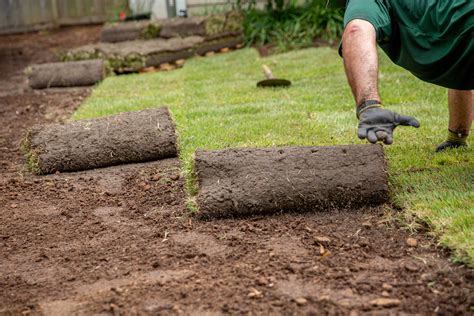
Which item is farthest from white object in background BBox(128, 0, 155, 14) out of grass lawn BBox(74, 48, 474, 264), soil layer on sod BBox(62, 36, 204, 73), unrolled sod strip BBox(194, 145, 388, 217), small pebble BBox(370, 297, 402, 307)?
small pebble BBox(370, 297, 402, 307)

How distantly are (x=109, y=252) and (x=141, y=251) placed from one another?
0.52ft

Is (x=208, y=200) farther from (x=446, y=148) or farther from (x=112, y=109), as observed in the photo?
(x=112, y=109)

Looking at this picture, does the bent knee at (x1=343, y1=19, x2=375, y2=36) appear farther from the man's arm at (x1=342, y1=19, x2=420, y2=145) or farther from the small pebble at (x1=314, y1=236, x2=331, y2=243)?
the small pebble at (x1=314, y1=236, x2=331, y2=243)

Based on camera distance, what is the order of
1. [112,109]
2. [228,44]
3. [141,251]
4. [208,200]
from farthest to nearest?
[228,44] < [112,109] < [208,200] < [141,251]

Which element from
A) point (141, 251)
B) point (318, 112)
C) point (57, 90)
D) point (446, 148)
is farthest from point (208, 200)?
point (57, 90)

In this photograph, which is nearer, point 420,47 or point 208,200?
point 208,200

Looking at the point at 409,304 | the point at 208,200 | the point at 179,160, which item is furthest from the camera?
the point at 179,160

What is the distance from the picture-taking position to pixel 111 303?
8.98ft

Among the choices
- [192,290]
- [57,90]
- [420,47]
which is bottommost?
[57,90]

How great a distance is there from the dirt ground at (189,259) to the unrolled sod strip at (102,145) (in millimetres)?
264

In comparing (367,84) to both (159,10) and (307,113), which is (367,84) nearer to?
(307,113)

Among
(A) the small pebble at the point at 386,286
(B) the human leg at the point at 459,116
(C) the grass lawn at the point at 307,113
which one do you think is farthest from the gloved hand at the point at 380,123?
(B) the human leg at the point at 459,116

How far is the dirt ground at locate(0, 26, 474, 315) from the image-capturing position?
2.70 m

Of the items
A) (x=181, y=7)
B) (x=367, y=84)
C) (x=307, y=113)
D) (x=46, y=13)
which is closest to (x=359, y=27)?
(x=367, y=84)
